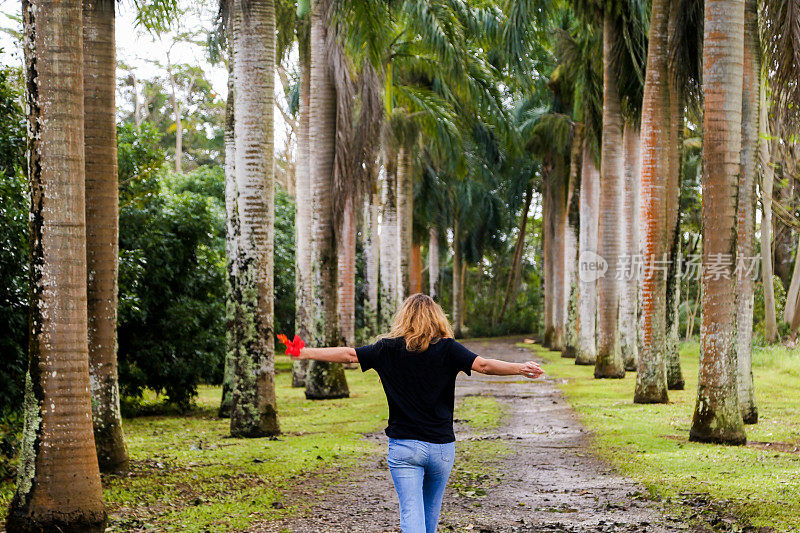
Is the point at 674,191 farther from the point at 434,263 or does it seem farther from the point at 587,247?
the point at 434,263

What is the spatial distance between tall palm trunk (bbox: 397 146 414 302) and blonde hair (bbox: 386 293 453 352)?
2326 cm

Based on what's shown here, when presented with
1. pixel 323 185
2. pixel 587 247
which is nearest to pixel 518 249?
pixel 587 247

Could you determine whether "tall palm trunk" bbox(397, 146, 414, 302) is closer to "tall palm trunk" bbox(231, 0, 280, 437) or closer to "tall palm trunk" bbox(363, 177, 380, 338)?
"tall palm trunk" bbox(363, 177, 380, 338)

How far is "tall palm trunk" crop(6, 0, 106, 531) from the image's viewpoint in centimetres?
673

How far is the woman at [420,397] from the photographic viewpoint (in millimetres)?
4977

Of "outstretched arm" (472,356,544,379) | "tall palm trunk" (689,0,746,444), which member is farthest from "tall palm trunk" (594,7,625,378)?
"outstretched arm" (472,356,544,379)

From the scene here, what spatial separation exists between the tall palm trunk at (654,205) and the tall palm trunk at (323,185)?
233 inches

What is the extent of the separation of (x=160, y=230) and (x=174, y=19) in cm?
542

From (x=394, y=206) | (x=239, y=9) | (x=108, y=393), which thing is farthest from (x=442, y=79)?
(x=108, y=393)

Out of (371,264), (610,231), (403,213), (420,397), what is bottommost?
(420,397)

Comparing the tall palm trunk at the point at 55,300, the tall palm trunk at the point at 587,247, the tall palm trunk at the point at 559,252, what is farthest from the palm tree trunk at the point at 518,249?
the tall palm trunk at the point at 55,300

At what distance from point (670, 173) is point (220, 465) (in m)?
10.9

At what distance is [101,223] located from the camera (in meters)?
8.95

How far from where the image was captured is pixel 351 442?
474 inches
